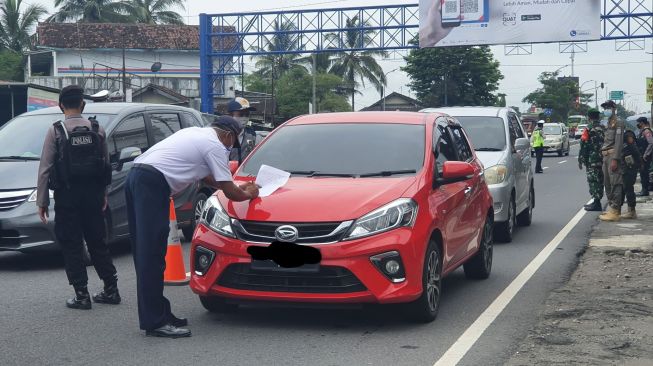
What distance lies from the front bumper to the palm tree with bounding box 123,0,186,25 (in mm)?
73656

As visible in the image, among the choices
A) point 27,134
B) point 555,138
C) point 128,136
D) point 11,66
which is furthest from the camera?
point 11,66

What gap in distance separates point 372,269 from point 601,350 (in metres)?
1.61

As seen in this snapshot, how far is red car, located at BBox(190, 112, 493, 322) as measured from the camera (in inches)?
281

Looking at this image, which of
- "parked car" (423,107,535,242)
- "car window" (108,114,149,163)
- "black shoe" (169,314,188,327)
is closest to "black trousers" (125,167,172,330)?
"black shoe" (169,314,188,327)

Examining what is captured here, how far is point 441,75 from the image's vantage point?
6575cm

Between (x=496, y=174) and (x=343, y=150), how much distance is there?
5.07 m

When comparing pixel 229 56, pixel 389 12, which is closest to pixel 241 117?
pixel 389 12

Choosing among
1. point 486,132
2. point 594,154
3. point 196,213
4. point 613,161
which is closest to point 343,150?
point 196,213

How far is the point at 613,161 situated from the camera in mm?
15789

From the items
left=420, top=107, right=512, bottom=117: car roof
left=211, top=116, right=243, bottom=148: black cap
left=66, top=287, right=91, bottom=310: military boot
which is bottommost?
left=66, top=287, right=91, bottom=310: military boot

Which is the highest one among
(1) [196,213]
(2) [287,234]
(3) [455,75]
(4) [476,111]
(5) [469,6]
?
(5) [469,6]

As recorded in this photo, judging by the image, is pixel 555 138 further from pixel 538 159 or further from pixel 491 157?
pixel 491 157

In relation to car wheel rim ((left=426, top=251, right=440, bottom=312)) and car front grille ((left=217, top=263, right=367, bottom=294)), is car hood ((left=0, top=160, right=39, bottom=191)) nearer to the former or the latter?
car front grille ((left=217, top=263, right=367, bottom=294))

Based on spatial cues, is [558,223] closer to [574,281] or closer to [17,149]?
[574,281]
